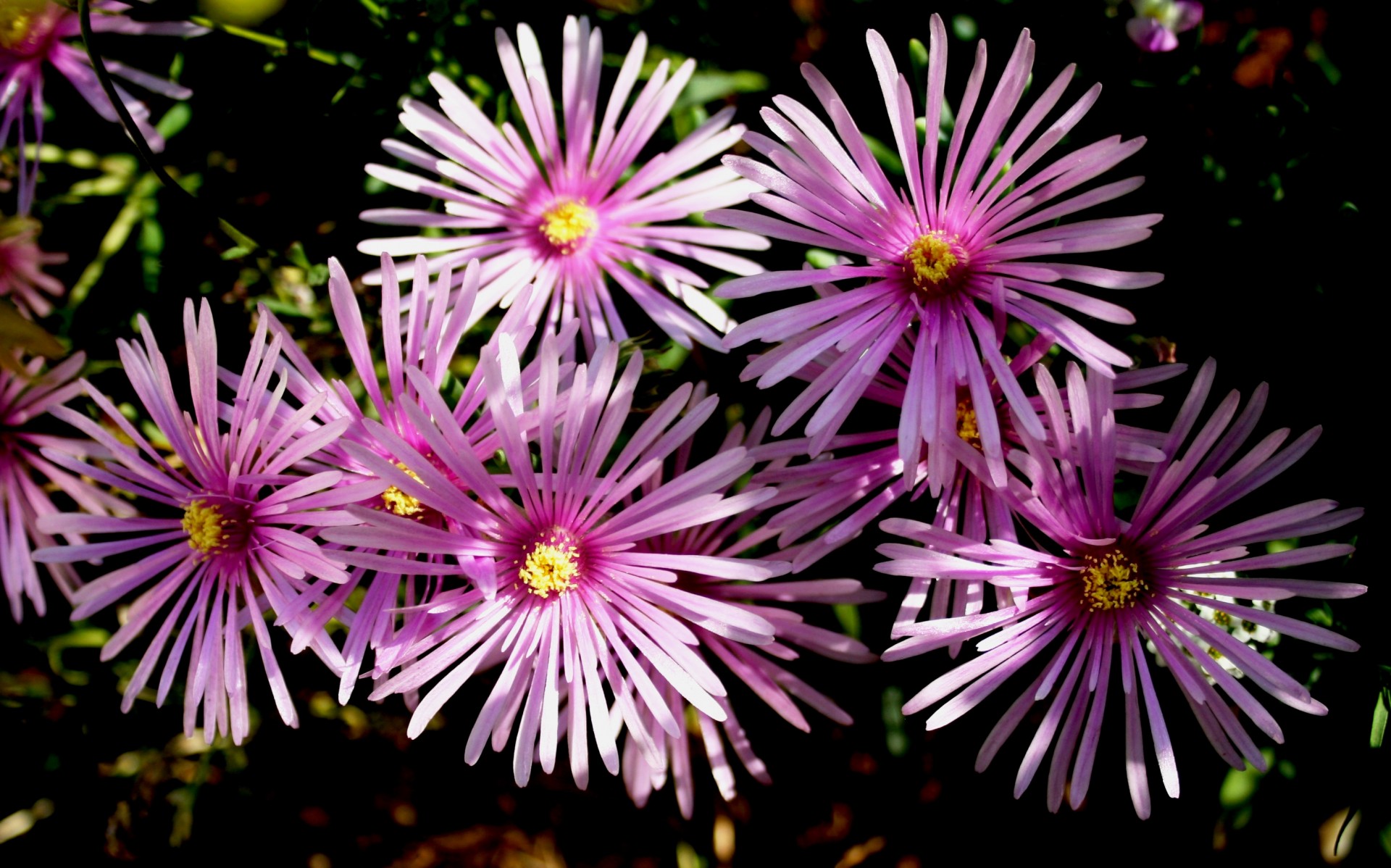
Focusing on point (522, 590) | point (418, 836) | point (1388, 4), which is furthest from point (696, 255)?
point (418, 836)

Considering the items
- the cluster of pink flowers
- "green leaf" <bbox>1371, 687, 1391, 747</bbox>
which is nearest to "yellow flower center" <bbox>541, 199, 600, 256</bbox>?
the cluster of pink flowers

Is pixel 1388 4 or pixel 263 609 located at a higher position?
pixel 1388 4

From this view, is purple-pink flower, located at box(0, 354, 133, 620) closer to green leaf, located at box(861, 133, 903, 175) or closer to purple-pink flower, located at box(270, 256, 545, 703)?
purple-pink flower, located at box(270, 256, 545, 703)

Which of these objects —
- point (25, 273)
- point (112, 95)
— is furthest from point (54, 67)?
point (112, 95)

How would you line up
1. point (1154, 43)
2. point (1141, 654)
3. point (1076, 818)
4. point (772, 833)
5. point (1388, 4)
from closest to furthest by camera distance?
point (1141, 654), point (1154, 43), point (1388, 4), point (1076, 818), point (772, 833)

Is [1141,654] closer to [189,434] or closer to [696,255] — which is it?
[696,255]

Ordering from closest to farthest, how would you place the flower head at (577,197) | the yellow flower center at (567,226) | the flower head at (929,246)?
the flower head at (929,246)
the flower head at (577,197)
the yellow flower center at (567,226)

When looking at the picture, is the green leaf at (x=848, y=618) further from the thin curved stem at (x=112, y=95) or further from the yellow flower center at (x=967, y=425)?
the thin curved stem at (x=112, y=95)

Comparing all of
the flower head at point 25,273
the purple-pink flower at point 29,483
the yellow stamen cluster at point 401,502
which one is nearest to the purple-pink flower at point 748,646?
the yellow stamen cluster at point 401,502
